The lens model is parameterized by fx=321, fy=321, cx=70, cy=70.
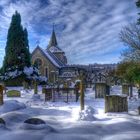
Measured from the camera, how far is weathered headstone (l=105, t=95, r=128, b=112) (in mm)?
17016

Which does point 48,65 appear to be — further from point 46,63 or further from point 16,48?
point 16,48

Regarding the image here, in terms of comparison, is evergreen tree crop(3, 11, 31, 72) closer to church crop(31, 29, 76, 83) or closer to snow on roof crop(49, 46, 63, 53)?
church crop(31, 29, 76, 83)

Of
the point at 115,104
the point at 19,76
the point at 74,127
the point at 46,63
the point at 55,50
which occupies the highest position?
the point at 55,50

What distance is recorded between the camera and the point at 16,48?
48.8 metres

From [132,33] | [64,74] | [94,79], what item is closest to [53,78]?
[64,74]

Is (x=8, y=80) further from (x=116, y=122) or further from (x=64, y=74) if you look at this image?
(x=116, y=122)

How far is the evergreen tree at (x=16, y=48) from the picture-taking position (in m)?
48.6

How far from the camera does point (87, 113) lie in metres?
14.7

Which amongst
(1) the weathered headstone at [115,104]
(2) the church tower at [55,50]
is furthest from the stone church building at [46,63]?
(1) the weathered headstone at [115,104]

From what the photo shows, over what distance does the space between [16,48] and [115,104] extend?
33861 mm

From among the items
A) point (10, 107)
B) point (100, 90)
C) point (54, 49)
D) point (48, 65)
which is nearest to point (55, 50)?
point (54, 49)

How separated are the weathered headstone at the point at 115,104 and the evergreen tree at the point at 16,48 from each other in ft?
107

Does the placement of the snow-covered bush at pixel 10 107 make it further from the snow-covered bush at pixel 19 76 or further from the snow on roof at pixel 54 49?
the snow on roof at pixel 54 49

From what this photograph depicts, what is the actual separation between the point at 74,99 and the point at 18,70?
82.5 feet
